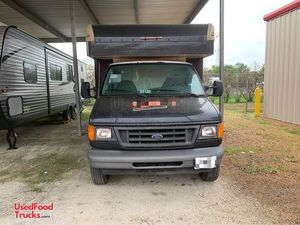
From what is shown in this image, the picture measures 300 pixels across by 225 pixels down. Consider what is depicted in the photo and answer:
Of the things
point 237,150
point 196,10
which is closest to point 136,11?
point 196,10

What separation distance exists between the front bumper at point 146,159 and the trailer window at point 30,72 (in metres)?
4.72

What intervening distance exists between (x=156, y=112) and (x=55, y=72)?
7629 mm

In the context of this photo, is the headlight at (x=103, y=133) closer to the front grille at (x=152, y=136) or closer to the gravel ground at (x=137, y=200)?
the front grille at (x=152, y=136)

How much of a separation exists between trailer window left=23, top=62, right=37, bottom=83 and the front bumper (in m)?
4.72

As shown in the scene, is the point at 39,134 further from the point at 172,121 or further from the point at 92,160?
the point at 172,121

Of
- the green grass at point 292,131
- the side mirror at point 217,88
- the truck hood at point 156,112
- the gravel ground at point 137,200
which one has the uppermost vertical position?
the side mirror at point 217,88

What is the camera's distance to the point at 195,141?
13.3 ft

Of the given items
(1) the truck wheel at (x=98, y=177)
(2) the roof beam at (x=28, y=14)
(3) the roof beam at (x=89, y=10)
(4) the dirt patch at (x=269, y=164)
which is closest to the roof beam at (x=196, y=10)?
(3) the roof beam at (x=89, y=10)

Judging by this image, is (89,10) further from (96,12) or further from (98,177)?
(98,177)

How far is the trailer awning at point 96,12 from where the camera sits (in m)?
11.0

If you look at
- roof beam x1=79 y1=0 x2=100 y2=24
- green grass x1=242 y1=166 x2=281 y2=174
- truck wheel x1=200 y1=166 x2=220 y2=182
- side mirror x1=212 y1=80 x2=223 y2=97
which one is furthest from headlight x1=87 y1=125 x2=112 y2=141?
roof beam x1=79 y1=0 x2=100 y2=24

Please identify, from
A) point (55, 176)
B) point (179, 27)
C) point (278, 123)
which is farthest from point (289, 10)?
point (55, 176)

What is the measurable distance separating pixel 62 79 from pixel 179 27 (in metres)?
7.41

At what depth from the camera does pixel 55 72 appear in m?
10.7
